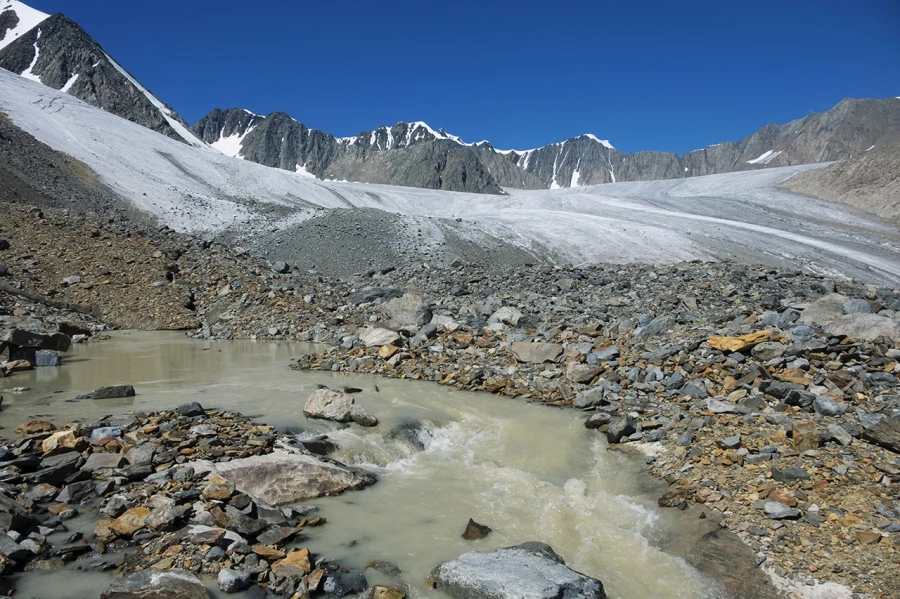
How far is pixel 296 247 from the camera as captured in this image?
21.6 m

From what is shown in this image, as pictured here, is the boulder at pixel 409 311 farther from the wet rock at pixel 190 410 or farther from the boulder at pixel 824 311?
the boulder at pixel 824 311

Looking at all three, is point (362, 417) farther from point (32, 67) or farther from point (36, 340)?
point (32, 67)

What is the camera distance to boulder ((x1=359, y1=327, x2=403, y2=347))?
11848 mm

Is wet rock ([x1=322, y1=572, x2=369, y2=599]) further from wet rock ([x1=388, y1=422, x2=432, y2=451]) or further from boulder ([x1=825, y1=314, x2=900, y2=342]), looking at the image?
boulder ([x1=825, y1=314, x2=900, y2=342])

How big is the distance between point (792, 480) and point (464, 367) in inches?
239

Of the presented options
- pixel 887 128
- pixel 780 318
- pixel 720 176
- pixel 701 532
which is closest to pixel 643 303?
pixel 780 318

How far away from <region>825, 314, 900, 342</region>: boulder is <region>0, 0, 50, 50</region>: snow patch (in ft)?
418

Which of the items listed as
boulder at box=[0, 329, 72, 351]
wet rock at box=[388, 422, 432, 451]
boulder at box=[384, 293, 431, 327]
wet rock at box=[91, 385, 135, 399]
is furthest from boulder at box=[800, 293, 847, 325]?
boulder at box=[0, 329, 72, 351]

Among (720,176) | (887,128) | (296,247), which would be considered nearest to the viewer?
(296,247)

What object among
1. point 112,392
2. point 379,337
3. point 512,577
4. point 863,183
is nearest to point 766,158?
point 863,183

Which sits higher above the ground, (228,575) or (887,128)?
(887,128)

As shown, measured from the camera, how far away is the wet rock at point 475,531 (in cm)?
518

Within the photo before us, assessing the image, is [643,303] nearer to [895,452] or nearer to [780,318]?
[780,318]

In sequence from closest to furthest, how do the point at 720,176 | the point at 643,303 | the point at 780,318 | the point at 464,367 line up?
the point at 780,318, the point at 464,367, the point at 643,303, the point at 720,176
